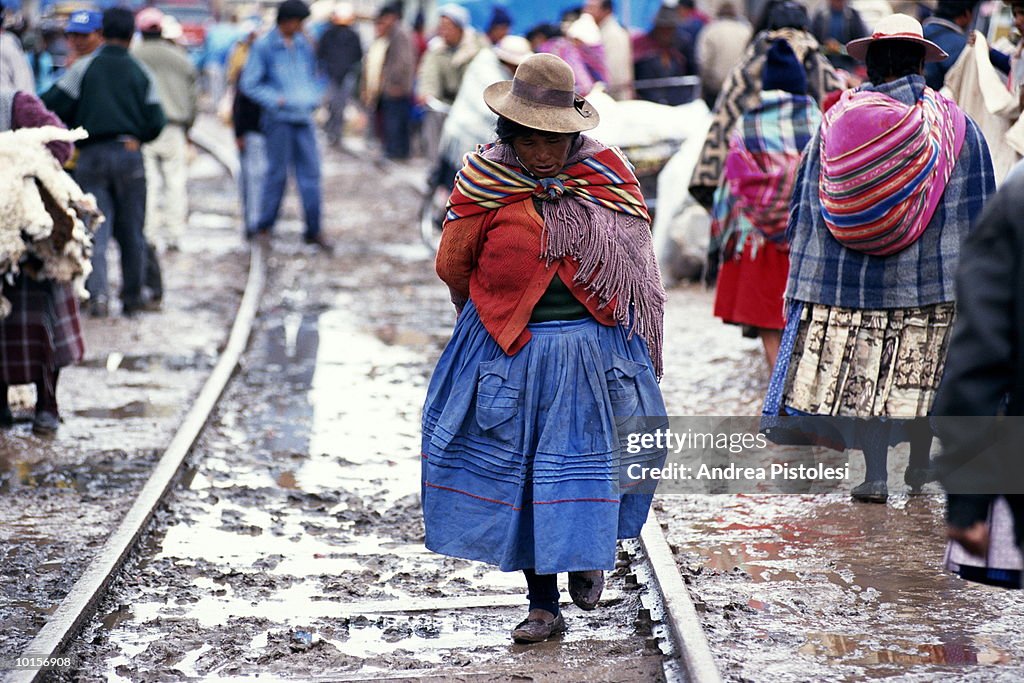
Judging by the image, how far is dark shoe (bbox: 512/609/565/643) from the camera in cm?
523

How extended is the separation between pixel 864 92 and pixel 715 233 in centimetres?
197

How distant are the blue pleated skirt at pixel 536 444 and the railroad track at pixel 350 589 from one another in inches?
15.9

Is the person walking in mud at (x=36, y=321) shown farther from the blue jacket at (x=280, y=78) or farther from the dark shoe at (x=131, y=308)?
the blue jacket at (x=280, y=78)

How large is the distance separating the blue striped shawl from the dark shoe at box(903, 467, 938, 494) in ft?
2.98

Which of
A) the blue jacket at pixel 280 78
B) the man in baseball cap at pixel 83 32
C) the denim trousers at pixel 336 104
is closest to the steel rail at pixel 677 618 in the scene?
the man in baseball cap at pixel 83 32

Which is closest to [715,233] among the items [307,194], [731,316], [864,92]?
[731,316]

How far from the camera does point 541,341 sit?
501cm

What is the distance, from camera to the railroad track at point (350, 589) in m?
5.11

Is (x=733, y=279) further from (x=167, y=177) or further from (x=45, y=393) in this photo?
(x=167, y=177)

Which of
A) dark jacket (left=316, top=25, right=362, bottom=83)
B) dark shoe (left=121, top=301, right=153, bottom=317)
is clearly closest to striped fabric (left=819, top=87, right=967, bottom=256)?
dark shoe (left=121, top=301, right=153, bottom=317)

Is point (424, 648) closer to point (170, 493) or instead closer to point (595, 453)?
point (595, 453)

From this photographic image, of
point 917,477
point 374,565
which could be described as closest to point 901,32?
point 917,477

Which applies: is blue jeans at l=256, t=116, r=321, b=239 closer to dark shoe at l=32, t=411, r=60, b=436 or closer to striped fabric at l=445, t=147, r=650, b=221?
dark shoe at l=32, t=411, r=60, b=436

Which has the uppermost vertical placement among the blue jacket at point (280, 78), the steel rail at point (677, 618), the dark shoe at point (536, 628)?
the blue jacket at point (280, 78)
